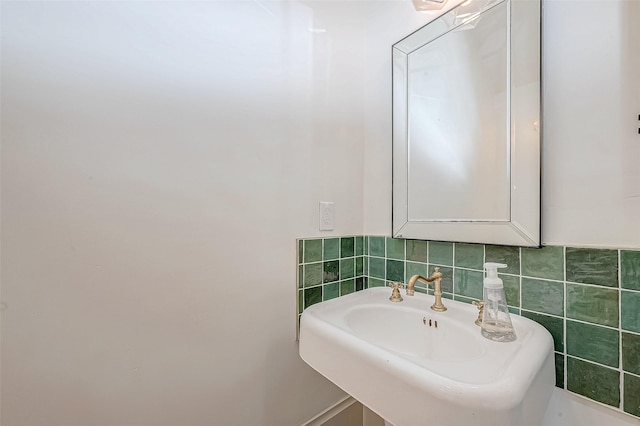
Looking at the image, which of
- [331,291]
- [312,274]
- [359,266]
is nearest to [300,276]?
[312,274]

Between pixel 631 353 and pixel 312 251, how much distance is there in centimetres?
87

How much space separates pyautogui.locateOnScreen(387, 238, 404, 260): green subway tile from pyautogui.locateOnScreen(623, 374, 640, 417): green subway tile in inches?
24.6

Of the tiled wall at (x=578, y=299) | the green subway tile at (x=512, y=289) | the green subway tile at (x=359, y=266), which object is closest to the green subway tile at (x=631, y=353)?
the tiled wall at (x=578, y=299)

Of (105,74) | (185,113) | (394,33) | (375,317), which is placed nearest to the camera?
(105,74)

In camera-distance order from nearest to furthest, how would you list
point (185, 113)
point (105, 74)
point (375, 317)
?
point (105, 74)
point (185, 113)
point (375, 317)

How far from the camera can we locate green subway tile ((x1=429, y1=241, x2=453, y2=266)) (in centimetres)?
92

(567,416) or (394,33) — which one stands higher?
(394,33)

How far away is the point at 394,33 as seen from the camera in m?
1.11

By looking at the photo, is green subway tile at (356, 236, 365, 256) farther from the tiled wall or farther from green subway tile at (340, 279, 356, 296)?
the tiled wall

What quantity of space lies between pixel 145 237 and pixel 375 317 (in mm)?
764

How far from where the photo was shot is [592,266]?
645 mm

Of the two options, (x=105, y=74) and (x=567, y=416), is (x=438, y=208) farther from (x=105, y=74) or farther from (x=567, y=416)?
(x=105, y=74)

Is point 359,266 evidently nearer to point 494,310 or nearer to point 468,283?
point 468,283

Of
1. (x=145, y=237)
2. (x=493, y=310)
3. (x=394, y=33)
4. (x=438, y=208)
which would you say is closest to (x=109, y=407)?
(x=145, y=237)
